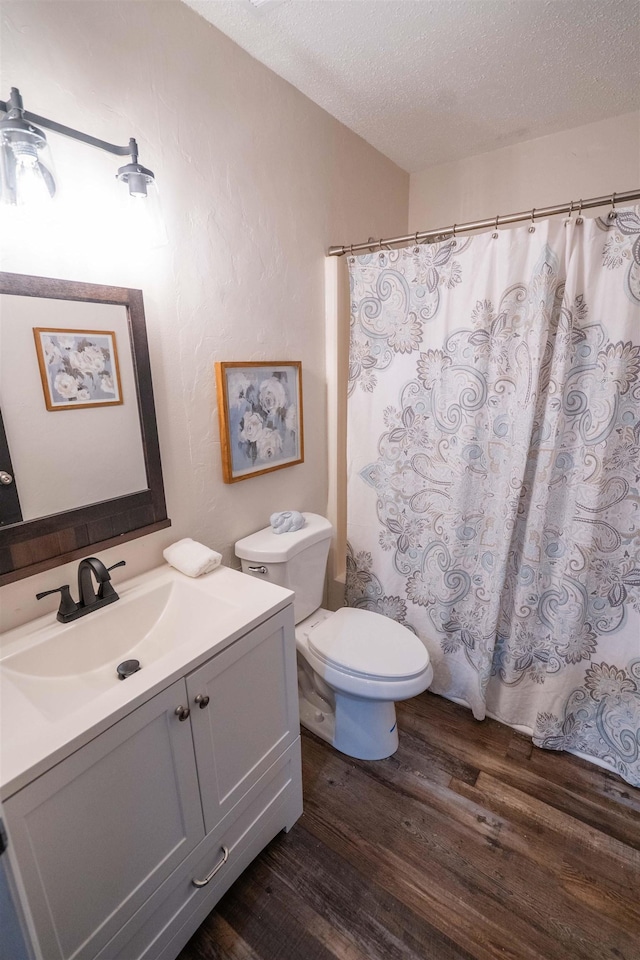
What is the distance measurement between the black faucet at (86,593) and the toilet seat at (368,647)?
797 millimetres

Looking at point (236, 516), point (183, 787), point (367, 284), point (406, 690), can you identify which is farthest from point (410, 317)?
point (183, 787)

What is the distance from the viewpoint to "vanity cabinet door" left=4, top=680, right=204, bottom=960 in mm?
751

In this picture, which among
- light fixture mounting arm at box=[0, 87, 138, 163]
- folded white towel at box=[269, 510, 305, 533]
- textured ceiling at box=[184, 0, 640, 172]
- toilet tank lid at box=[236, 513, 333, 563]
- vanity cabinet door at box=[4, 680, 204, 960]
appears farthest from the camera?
folded white towel at box=[269, 510, 305, 533]

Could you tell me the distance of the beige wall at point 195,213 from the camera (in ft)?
3.43

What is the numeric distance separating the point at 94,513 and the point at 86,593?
0.21m

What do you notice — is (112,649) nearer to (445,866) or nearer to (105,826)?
(105,826)

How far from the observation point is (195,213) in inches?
53.0

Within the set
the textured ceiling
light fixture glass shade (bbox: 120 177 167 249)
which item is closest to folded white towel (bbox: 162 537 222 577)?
light fixture glass shade (bbox: 120 177 167 249)

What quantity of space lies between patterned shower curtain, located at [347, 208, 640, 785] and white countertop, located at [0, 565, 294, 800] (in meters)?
0.88

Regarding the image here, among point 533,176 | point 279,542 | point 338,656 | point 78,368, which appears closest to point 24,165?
point 78,368

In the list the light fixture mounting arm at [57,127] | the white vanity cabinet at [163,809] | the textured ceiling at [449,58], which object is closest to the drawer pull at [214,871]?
the white vanity cabinet at [163,809]

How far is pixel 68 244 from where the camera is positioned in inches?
42.2

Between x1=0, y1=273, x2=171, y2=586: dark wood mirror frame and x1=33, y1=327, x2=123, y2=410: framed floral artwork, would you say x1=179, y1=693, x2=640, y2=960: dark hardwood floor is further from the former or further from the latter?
x1=33, y1=327, x2=123, y2=410: framed floral artwork

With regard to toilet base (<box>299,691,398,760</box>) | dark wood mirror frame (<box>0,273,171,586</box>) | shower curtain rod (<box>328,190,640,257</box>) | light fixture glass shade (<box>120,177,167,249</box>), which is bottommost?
toilet base (<box>299,691,398,760</box>)
